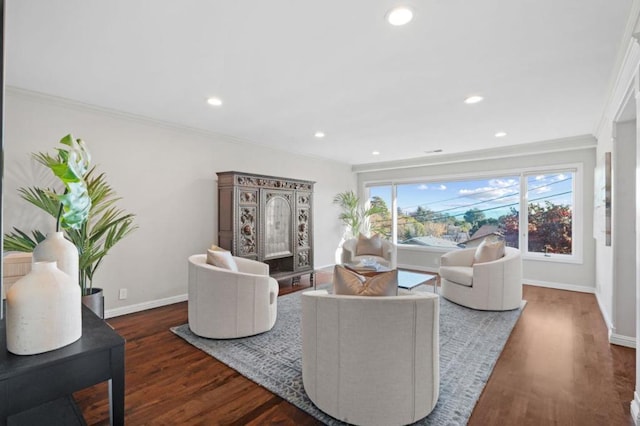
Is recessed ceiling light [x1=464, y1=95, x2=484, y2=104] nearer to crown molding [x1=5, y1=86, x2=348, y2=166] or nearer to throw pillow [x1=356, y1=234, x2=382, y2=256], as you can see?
throw pillow [x1=356, y1=234, x2=382, y2=256]

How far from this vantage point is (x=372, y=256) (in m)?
5.25

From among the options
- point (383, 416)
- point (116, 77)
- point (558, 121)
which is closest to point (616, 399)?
point (383, 416)

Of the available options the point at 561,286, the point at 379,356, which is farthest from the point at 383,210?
the point at 379,356

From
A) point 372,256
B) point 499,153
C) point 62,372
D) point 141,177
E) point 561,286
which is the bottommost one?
point 561,286

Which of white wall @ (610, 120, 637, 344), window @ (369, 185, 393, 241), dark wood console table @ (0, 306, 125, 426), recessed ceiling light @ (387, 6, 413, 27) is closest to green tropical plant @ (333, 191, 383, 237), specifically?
window @ (369, 185, 393, 241)

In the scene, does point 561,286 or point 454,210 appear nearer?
point 561,286

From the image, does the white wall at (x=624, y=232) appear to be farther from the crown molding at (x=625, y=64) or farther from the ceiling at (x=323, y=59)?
the ceiling at (x=323, y=59)

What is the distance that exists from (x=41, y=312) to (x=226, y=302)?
69.0 inches

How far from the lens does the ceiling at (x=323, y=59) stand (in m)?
1.80

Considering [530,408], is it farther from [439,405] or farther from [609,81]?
[609,81]

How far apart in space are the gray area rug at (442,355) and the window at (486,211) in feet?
7.06

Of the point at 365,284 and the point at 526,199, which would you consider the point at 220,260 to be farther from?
the point at 526,199

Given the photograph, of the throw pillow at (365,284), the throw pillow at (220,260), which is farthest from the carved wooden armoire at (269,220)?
the throw pillow at (365,284)

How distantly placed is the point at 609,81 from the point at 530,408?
2787 mm
